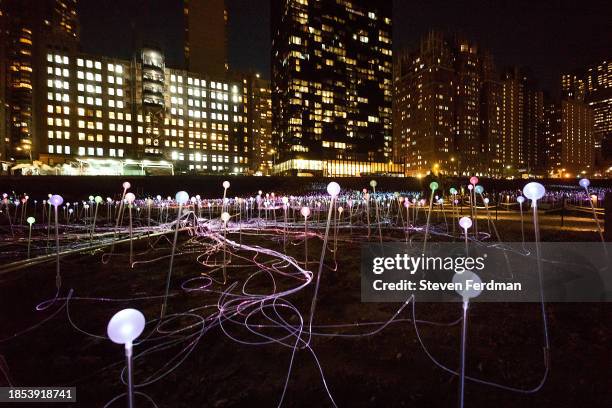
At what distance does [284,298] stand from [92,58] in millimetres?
117044

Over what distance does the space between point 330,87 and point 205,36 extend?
171ft

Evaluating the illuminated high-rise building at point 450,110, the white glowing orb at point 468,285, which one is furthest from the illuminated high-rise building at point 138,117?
the illuminated high-rise building at point 450,110

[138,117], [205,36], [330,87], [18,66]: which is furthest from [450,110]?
[18,66]

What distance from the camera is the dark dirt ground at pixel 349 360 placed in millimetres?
4137

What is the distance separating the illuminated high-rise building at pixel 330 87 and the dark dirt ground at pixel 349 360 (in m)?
121

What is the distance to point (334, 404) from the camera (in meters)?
4.00

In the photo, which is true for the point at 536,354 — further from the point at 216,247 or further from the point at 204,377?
the point at 216,247

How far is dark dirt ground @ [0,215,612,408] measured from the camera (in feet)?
13.6

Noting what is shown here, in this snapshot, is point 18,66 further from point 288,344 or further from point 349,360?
point 349,360

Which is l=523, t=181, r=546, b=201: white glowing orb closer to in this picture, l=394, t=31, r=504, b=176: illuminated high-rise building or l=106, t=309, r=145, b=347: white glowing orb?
l=106, t=309, r=145, b=347: white glowing orb

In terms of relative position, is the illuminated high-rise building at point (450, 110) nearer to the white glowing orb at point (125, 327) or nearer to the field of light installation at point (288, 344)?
the field of light installation at point (288, 344)

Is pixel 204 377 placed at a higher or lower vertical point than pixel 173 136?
lower

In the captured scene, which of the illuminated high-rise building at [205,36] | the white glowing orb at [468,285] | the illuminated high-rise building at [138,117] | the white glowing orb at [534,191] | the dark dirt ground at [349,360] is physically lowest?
the dark dirt ground at [349,360]

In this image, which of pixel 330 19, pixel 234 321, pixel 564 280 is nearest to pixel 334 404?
pixel 234 321
